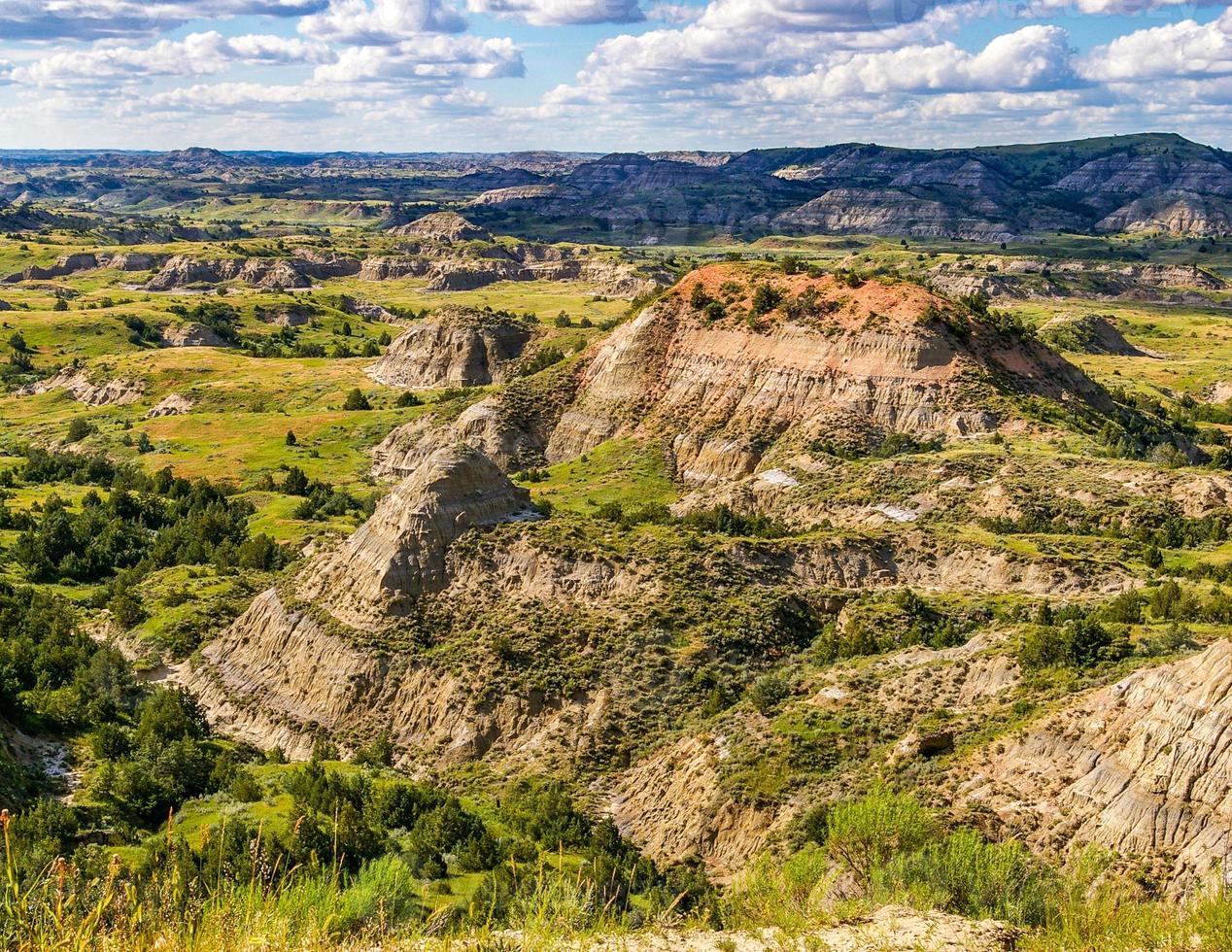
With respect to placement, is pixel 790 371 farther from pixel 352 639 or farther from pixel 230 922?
pixel 230 922

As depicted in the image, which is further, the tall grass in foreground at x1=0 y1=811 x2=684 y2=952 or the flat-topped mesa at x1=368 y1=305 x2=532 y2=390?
the flat-topped mesa at x1=368 y1=305 x2=532 y2=390

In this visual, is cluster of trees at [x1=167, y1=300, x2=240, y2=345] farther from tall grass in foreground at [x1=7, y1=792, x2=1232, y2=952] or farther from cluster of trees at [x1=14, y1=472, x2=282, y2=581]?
tall grass in foreground at [x1=7, y1=792, x2=1232, y2=952]

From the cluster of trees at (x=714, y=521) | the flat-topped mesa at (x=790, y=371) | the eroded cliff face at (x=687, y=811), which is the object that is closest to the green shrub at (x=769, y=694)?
the eroded cliff face at (x=687, y=811)

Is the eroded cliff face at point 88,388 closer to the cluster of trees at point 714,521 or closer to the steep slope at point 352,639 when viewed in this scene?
the steep slope at point 352,639

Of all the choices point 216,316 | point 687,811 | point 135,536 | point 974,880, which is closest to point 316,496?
point 135,536

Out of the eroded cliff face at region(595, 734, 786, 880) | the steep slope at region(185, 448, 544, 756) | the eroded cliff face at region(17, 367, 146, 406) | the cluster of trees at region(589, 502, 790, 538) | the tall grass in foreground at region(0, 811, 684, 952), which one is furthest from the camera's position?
the eroded cliff face at region(17, 367, 146, 406)

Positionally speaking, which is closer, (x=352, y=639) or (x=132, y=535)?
(x=352, y=639)

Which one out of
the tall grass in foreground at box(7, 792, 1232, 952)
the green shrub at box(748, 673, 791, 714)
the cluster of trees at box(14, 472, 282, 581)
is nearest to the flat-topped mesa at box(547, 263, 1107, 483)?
the cluster of trees at box(14, 472, 282, 581)
